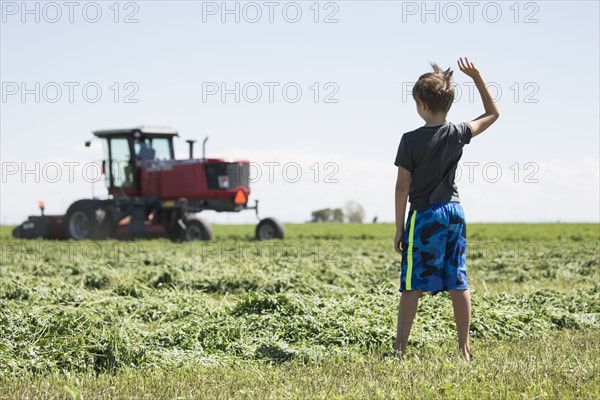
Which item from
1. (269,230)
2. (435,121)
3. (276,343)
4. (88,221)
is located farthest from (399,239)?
(88,221)

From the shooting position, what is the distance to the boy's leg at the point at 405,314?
482 cm

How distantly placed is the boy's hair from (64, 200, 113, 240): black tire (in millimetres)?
16990

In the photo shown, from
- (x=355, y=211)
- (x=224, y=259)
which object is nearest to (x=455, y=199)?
(x=224, y=259)

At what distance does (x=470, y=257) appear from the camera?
1412 cm

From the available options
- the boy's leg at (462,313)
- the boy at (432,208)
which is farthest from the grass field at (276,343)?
the boy at (432,208)

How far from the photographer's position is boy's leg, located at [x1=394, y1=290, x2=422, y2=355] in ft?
15.8

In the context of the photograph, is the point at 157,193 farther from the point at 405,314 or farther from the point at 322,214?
the point at 322,214

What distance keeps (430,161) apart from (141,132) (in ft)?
55.2

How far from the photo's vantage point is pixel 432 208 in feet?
15.6

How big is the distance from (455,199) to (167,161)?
1697cm

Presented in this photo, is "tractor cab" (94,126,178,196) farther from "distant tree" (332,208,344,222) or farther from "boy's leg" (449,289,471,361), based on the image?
"distant tree" (332,208,344,222)

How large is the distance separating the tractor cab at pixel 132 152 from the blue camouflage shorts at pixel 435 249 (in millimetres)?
16820

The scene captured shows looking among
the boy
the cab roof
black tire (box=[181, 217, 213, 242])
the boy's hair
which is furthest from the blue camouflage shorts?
the cab roof

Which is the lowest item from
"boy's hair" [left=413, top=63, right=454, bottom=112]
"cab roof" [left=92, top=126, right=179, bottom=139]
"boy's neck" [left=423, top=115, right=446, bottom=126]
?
"boy's neck" [left=423, top=115, right=446, bottom=126]
